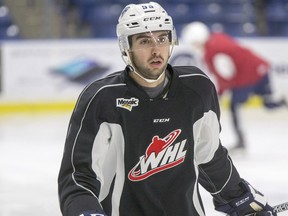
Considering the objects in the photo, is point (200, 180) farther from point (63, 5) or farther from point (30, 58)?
point (63, 5)

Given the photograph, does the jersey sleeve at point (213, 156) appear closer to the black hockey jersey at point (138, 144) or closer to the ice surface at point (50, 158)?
the black hockey jersey at point (138, 144)

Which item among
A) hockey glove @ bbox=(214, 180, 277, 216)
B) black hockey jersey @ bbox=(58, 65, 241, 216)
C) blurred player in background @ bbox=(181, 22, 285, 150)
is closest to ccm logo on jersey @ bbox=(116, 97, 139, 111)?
black hockey jersey @ bbox=(58, 65, 241, 216)

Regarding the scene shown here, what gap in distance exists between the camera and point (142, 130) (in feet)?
6.68

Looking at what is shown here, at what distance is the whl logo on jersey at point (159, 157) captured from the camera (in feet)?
6.73

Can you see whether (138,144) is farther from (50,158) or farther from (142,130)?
(50,158)

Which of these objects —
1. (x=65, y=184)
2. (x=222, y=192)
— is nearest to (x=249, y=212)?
(x=222, y=192)

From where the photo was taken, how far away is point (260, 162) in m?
5.30

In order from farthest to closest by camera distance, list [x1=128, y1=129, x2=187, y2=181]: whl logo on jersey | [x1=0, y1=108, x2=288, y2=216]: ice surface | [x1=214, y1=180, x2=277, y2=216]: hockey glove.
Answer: [x1=0, y1=108, x2=288, y2=216]: ice surface < [x1=214, y1=180, x2=277, y2=216]: hockey glove < [x1=128, y1=129, x2=187, y2=181]: whl logo on jersey

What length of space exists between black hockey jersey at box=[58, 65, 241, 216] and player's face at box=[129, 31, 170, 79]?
55 mm

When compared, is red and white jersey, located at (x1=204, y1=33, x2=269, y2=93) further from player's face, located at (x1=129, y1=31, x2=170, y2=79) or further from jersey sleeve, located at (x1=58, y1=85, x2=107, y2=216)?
jersey sleeve, located at (x1=58, y1=85, x2=107, y2=216)

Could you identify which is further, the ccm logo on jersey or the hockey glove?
the hockey glove

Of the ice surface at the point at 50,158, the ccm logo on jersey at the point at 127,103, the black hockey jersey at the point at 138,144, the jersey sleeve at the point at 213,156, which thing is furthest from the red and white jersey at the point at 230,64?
the ccm logo on jersey at the point at 127,103

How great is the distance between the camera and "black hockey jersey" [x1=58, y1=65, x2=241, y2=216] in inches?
77.6

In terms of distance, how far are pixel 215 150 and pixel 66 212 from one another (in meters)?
0.55
